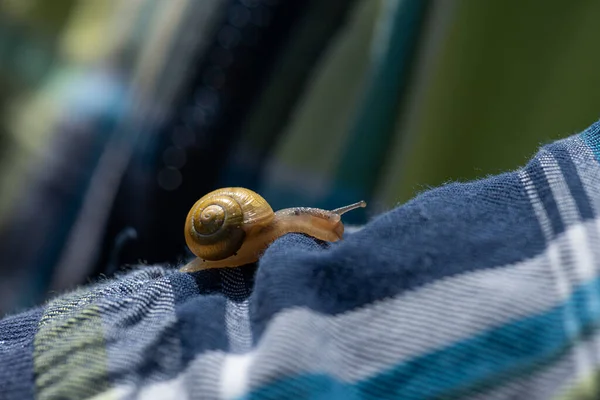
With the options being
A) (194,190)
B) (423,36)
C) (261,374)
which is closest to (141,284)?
(261,374)

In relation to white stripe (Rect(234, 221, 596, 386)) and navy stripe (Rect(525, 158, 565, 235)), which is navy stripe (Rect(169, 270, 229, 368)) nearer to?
white stripe (Rect(234, 221, 596, 386))

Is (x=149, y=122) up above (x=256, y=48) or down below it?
below

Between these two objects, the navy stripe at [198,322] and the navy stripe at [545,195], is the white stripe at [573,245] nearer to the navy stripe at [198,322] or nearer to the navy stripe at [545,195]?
the navy stripe at [545,195]

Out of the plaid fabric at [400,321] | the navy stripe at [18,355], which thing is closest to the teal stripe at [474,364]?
the plaid fabric at [400,321]

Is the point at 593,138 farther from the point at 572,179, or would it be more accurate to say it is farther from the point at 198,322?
the point at 198,322

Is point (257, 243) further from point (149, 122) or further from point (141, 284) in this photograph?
point (149, 122)

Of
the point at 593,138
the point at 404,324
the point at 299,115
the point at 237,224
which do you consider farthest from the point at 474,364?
the point at 299,115
